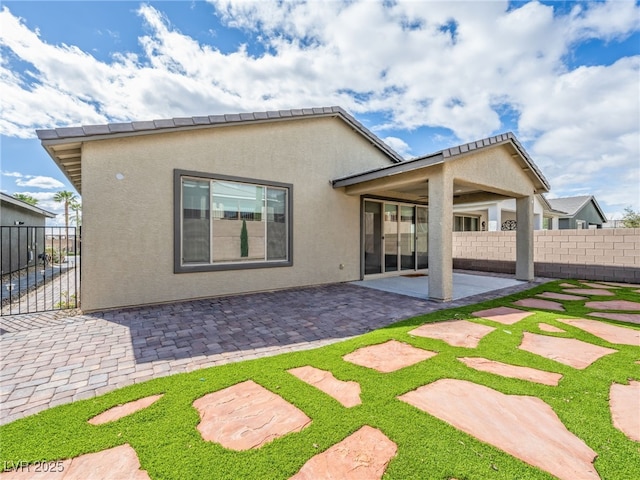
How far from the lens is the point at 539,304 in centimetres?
688

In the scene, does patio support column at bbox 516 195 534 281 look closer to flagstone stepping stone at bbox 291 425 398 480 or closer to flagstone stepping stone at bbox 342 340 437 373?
flagstone stepping stone at bbox 342 340 437 373

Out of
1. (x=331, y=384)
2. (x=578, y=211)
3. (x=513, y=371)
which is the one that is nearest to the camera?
(x=331, y=384)

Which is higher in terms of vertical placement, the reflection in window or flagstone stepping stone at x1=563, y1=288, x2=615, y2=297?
the reflection in window

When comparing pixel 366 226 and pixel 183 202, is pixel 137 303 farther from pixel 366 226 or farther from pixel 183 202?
pixel 366 226

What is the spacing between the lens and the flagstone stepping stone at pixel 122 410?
96.9 inches

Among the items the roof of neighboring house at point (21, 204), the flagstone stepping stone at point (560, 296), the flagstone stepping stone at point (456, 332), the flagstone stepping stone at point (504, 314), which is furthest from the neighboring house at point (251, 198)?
the roof of neighboring house at point (21, 204)

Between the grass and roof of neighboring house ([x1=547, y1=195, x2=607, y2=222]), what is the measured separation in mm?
31145

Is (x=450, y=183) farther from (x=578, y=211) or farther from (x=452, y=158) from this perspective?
(x=578, y=211)

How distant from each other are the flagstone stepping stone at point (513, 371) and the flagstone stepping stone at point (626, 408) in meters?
0.45

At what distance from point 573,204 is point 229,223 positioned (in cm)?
3480

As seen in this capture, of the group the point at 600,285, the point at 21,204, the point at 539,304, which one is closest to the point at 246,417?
the point at 539,304

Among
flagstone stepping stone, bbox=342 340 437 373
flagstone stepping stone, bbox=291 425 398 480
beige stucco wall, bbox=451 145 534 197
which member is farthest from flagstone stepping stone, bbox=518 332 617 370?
beige stucco wall, bbox=451 145 534 197

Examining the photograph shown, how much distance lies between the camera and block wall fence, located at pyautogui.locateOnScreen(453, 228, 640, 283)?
993 centimetres

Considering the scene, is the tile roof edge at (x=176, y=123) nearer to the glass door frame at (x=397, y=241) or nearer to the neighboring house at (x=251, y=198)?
the neighboring house at (x=251, y=198)
